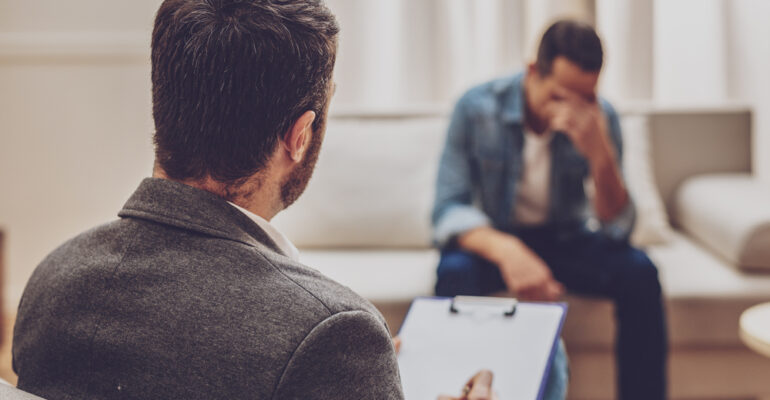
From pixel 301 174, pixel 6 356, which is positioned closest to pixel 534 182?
pixel 301 174

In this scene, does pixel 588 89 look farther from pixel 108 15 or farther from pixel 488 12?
pixel 108 15

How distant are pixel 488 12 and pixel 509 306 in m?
1.78

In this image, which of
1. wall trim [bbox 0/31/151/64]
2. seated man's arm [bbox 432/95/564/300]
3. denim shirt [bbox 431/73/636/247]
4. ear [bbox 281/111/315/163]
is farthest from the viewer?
wall trim [bbox 0/31/151/64]

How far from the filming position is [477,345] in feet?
3.36

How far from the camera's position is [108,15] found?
282cm

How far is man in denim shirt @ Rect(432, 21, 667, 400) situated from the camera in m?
1.75

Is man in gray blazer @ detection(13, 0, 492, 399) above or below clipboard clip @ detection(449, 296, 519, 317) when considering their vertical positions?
above

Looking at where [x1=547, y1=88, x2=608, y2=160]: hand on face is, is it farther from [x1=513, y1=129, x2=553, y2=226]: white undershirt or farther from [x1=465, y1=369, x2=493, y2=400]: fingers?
[x1=465, y1=369, x2=493, y2=400]: fingers

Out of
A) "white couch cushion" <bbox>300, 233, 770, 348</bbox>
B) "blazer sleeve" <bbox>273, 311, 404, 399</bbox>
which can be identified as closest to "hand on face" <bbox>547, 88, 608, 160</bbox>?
"white couch cushion" <bbox>300, 233, 770, 348</bbox>

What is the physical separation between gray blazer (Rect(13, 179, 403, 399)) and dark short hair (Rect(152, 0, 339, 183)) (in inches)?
1.5

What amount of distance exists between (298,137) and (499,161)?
1379 millimetres

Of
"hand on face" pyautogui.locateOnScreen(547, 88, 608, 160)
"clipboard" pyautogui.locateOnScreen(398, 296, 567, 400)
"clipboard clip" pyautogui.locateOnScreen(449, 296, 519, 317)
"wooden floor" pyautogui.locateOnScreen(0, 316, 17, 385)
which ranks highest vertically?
"hand on face" pyautogui.locateOnScreen(547, 88, 608, 160)

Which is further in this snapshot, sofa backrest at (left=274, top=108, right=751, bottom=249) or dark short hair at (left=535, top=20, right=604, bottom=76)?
sofa backrest at (left=274, top=108, right=751, bottom=249)

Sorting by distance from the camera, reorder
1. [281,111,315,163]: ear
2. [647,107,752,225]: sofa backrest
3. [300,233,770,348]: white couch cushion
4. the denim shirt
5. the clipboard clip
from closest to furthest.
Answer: [281,111,315,163]: ear
the clipboard clip
[300,233,770,348]: white couch cushion
the denim shirt
[647,107,752,225]: sofa backrest
